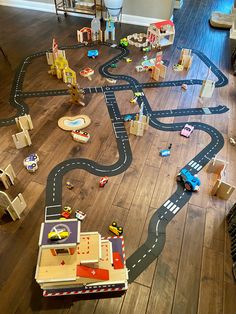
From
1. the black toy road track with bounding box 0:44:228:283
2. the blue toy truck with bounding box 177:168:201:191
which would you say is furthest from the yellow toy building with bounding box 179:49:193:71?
the blue toy truck with bounding box 177:168:201:191

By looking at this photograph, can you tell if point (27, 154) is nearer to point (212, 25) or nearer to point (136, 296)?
point (136, 296)

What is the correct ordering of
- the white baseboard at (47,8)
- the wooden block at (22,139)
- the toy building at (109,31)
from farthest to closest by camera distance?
the white baseboard at (47,8), the toy building at (109,31), the wooden block at (22,139)

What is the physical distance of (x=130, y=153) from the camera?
2.51 m

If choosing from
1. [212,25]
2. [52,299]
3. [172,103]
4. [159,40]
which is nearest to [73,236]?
[52,299]

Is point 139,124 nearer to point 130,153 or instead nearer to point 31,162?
point 130,153

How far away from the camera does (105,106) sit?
3.05 m

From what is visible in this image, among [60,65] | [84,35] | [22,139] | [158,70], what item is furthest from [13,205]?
[84,35]

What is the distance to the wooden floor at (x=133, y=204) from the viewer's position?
1610 millimetres

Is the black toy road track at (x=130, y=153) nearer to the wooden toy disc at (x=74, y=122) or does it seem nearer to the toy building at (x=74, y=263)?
the toy building at (x=74, y=263)

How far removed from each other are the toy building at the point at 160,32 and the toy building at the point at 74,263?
3.72 m

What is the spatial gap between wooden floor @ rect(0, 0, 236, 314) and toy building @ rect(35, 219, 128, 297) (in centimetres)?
12

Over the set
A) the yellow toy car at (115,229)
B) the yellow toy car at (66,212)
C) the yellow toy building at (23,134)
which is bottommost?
the yellow toy car at (115,229)

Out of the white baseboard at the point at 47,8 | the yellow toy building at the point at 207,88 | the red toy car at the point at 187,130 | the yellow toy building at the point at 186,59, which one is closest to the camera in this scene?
the red toy car at the point at 187,130

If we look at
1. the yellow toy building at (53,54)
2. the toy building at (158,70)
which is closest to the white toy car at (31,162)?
the yellow toy building at (53,54)
